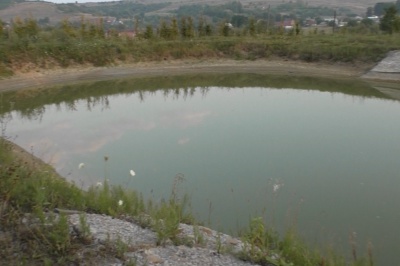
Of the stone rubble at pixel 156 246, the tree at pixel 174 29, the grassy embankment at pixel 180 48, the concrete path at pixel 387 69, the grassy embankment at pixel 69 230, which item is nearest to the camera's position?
the grassy embankment at pixel 69 230

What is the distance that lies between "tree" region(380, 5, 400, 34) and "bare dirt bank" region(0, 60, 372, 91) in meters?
4.96

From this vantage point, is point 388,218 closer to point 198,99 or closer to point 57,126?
point 57,126

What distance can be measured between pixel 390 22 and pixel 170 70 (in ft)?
37.3

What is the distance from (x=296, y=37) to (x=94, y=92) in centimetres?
1085

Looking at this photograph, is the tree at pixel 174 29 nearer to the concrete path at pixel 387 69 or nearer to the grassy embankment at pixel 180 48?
the grassy embankment at pixel 180 48

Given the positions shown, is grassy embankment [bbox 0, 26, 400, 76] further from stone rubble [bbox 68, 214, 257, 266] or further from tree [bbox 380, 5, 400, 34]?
stone rubble [bbox 68, 214, 257, 266]

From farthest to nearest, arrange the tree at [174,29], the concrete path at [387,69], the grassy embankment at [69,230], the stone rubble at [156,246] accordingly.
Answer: the tree at [174,29] → the concrete path at [387,69] → the stone rubble at [156,246] → the grassy embankment at [69,230]

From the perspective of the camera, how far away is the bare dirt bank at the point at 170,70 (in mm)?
18844

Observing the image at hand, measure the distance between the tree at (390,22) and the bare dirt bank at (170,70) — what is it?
16.3ft

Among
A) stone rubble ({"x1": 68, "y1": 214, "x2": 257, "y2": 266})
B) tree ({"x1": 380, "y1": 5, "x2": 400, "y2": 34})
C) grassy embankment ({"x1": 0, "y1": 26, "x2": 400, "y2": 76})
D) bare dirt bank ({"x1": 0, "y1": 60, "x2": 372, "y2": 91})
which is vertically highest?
stone rubble ({"x1": 68, "y1": 214, "x2": 257, "y2": 266})

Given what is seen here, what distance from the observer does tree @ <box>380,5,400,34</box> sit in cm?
2302

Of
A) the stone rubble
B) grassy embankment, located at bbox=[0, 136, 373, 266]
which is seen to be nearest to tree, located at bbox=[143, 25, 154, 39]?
grassy embankment, located at bbox=[0, 136, 373, 266]

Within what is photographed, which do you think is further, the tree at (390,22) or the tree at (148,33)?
the tree at (148,33)

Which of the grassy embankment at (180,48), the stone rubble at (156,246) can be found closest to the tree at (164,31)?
the grassy embankment at (180,48)
